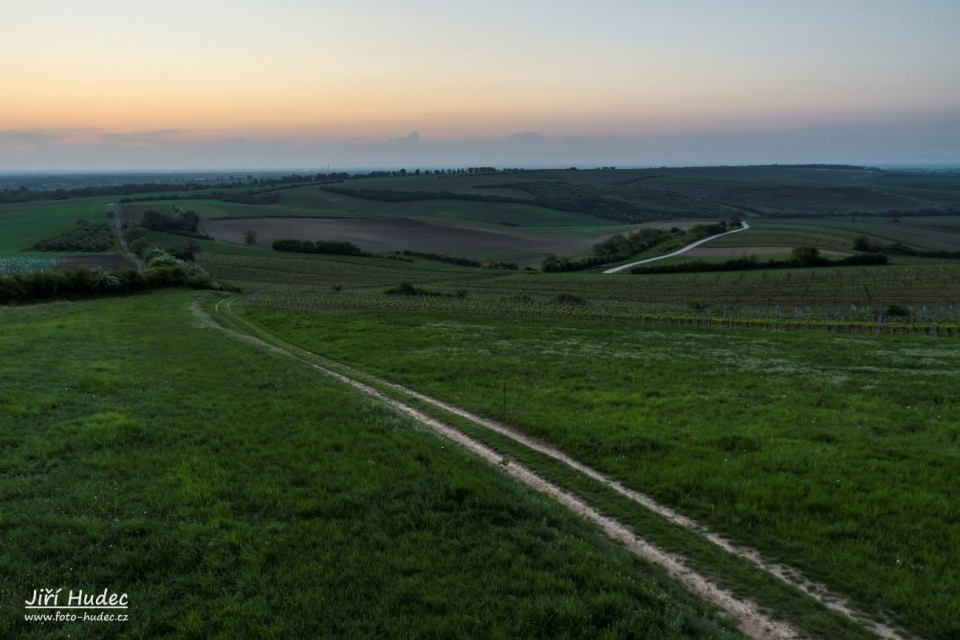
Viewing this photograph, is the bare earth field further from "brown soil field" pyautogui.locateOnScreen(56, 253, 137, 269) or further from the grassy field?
"brown soil field" pyautogui.locateOnScreen(56, 253, 137, 269)

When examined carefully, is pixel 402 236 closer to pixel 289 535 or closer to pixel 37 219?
pixel 37 219

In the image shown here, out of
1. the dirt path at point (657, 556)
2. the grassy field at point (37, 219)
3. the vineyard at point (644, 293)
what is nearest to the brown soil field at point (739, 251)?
the vineyard at point (644, 293)

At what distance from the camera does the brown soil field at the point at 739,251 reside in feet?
333

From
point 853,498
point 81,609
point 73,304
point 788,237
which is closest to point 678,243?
point 788,237

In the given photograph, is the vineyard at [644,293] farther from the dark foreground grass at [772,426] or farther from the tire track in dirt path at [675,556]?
the tire track in dirt path at [675,556]

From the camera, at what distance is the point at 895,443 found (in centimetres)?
1488

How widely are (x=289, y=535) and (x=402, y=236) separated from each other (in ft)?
454

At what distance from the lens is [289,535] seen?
9.19 meters

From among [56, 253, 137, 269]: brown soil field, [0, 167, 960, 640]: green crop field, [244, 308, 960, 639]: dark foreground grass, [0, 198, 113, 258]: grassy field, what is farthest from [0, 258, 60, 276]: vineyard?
[244, 308, 960, 639]: dark foreground grass

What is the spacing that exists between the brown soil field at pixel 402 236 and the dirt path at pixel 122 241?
18.3 meters

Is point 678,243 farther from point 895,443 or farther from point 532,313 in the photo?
point 895,443

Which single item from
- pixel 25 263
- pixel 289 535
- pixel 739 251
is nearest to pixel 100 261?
pixel 25 263

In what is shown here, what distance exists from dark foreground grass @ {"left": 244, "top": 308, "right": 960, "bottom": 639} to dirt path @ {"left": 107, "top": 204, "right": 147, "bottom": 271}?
68.8m

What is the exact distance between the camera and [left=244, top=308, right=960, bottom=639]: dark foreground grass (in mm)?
10117
